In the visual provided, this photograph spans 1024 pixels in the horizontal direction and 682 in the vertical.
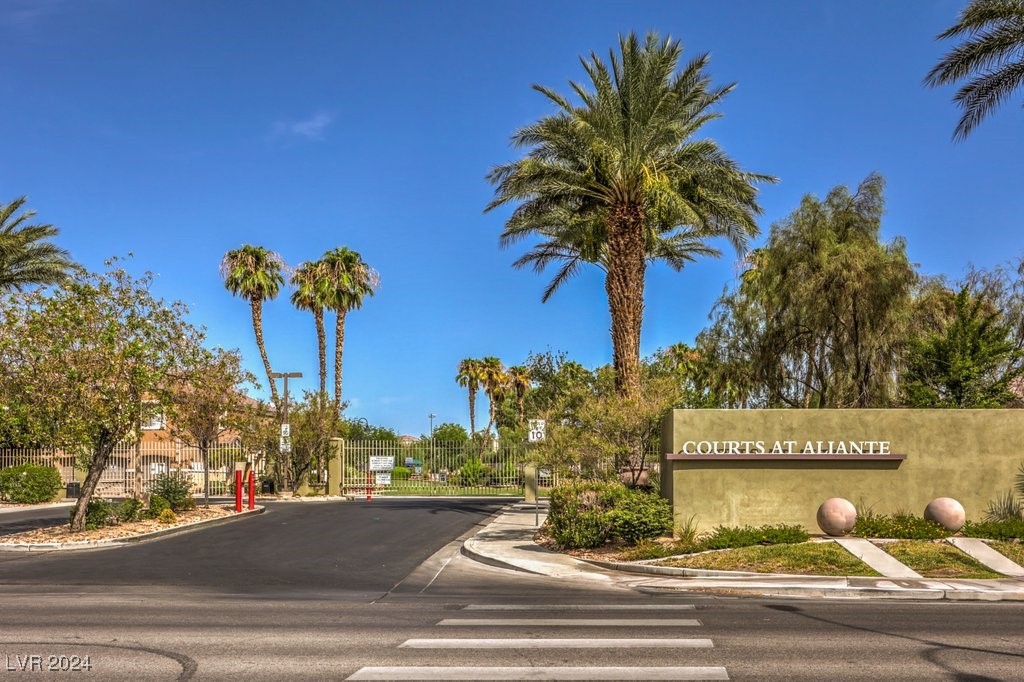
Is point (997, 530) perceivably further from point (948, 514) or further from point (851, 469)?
point (851, 469)

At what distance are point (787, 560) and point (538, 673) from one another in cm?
901

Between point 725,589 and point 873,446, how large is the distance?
Result: 668 cm

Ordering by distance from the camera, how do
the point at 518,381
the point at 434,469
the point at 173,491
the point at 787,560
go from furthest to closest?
1. the point at 518,381
2. the point at 434,469
3. the point at 173,491
4. the point at 787,560

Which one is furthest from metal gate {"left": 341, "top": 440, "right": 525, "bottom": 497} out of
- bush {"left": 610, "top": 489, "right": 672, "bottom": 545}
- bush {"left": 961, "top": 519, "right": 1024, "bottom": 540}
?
bush {"left": 961, "top": 519, "right": 1024, "bottom": 540}

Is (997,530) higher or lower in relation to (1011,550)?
higher

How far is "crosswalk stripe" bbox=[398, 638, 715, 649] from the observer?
9.38 meters

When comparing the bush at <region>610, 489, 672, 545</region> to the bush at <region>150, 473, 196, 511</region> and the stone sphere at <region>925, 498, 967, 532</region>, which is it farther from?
the bush at <region>150, 473, 196, 511</region>

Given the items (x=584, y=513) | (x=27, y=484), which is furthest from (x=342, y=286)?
(x=584, y=513)

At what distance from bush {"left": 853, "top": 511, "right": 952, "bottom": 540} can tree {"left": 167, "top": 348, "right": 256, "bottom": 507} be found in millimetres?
17423

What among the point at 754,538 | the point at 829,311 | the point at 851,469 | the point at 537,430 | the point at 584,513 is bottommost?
the point at 754,538

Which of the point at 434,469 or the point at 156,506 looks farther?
the point at 434,469

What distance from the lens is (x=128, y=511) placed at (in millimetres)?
24391

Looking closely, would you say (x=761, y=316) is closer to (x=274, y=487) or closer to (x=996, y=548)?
(x=996, y=548)

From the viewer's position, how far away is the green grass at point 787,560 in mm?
15266
